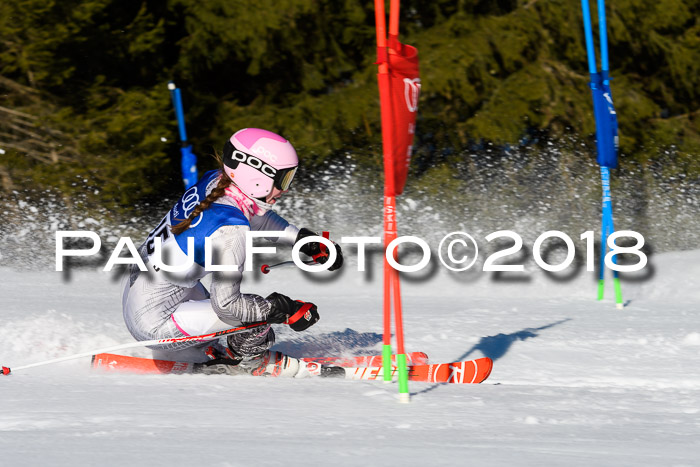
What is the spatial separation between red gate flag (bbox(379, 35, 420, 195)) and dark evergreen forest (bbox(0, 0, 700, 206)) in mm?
6787

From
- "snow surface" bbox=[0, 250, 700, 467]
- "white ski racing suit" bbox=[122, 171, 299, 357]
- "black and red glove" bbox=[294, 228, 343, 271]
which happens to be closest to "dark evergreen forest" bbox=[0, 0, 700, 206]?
"snow surface" bbox=[0, 250, 700, 467]

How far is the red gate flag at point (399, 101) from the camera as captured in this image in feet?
10.6

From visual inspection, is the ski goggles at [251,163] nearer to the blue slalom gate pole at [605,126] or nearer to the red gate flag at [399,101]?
the red gate flag at [399,101]

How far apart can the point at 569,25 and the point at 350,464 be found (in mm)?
9268

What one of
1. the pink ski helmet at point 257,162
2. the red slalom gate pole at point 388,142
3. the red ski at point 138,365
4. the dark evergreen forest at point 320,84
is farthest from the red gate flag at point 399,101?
the dark evergreen forest at point 320,84

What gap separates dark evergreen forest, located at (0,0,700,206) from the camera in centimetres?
980

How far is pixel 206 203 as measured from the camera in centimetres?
361

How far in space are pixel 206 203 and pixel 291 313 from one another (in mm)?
592

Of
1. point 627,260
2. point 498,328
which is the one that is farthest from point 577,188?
point 498,328

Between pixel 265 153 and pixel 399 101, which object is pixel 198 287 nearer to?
pixel 265 153

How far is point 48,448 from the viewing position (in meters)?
2.53

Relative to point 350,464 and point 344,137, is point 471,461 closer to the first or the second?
point 350,464

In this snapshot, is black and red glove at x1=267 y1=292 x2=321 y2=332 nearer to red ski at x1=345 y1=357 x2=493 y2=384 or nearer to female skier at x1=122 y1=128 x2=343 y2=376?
female skier at x1=122 y1=128 x2=343 y2=376

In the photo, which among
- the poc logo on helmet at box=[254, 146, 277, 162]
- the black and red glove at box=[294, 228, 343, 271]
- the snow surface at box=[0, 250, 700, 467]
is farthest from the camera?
the black and red glove at box=[294, 228, 343, 271]
